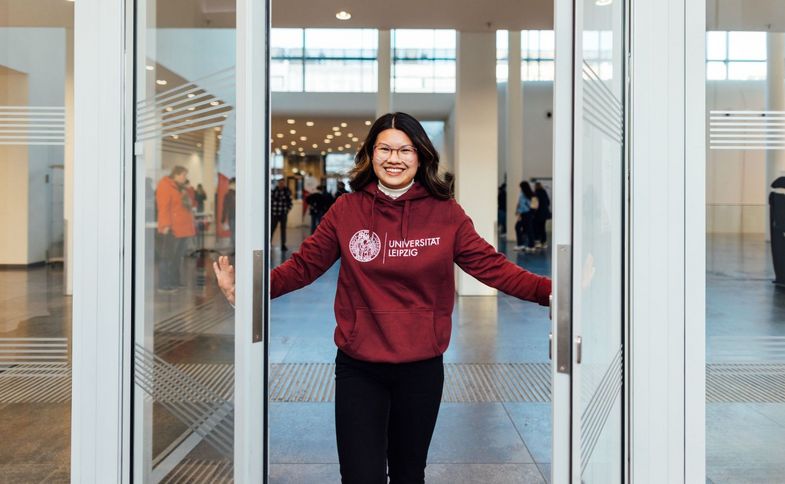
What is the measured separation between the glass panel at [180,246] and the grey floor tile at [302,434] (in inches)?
52.3

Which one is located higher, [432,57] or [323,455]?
[432,57]

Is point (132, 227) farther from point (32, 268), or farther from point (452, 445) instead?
point (452, 445)

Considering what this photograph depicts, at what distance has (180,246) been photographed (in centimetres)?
218

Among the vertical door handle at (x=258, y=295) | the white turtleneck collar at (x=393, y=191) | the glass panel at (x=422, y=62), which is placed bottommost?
the vertical door handle at (x=258, y=295)

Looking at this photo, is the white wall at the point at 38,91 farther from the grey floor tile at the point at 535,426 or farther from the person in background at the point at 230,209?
the grey floor tile at the point at 535,426

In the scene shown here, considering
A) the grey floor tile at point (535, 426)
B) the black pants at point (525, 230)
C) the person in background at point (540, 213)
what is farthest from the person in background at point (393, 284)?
the person in background at point (540, 213)

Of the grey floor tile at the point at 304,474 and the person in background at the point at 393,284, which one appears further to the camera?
the grey floor tile at the point at 304,474

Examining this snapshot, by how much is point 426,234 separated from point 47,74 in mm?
1437

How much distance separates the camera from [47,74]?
83.7 inches

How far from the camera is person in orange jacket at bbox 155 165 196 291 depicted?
2117 millimetres

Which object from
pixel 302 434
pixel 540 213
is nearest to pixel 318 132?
pixel 540 213

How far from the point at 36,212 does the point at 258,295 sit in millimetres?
911

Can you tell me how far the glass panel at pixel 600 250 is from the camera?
72.3 inches

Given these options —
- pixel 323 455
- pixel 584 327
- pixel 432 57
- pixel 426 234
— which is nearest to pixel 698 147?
pixel 584 327
